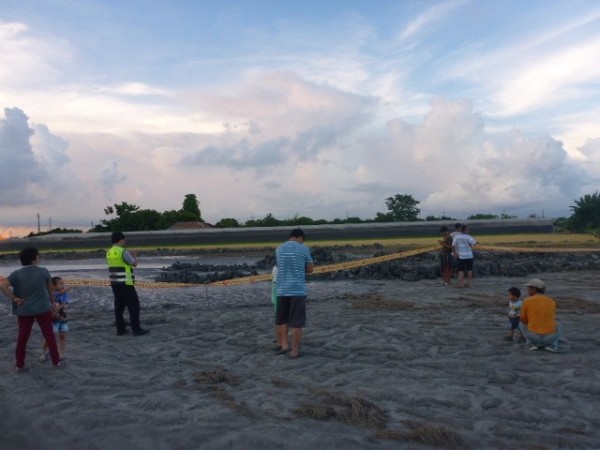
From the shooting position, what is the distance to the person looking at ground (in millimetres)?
8039

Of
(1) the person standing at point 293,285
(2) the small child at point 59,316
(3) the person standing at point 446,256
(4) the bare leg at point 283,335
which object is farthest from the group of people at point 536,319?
(3) the person standing at point 446,256

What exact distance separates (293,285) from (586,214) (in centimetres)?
5166

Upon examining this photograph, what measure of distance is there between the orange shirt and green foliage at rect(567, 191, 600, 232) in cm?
4857

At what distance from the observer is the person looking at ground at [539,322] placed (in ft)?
26.4

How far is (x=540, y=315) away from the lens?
8.14m

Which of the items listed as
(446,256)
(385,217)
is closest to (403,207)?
(385,217)

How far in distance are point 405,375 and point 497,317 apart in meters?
4.64

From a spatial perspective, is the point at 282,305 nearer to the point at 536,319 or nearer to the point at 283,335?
the point at 283,335

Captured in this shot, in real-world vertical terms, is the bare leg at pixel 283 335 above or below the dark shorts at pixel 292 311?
below

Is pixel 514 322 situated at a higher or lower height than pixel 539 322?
lower

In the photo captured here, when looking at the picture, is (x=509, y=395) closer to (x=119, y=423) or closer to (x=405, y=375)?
(x=405, y=375)

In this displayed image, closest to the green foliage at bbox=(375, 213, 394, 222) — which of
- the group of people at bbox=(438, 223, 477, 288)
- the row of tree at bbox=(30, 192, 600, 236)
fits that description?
the row of tree at bbox=(30, 192, 600, 236)

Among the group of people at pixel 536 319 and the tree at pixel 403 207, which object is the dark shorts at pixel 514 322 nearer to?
the group of people at pixel 536 319

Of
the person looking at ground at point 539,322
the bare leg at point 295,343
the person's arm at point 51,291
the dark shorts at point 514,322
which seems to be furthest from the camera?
the dark shorts at point 514,322
